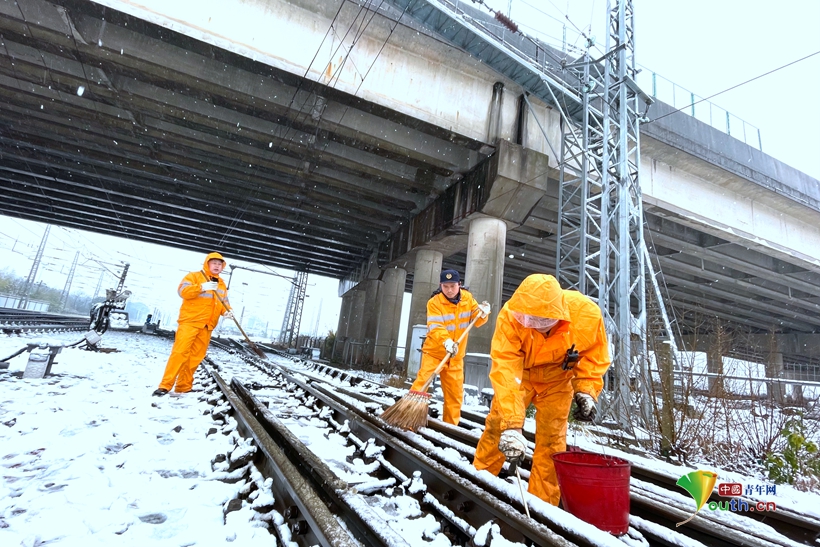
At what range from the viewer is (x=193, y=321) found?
5906 millimetres

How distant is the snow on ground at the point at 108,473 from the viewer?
1956mm

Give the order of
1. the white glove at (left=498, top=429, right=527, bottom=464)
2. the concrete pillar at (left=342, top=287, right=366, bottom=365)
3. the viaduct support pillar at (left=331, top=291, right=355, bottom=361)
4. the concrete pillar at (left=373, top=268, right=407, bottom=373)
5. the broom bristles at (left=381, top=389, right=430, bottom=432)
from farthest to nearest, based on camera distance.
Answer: the viaduct support pillar at (left=331, top=291, right=355, bottom=361) < the concrete pillar at (left=342, top=287, right=366, bottom=365) < the concrete pillar at (left=373, top=268, right=407, bottom=373) < the broom bristles at (left=381, top=389, right=430, bottom=432) < the white glove at (left=498, top=429, right=527, bottom=464)

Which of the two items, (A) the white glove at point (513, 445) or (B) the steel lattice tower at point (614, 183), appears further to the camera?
(B) the steel lattice tower at point (614, 183)

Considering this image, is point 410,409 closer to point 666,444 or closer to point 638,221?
point 666,444

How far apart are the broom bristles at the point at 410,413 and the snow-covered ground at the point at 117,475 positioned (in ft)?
4.85

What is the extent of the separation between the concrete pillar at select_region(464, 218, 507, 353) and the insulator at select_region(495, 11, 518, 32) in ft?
15.6

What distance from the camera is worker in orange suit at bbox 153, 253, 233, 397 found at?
566 centimetres

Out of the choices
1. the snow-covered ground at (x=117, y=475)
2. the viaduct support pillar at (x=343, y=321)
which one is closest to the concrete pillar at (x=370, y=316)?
the viaduct support pillar at (x=343, y=321)

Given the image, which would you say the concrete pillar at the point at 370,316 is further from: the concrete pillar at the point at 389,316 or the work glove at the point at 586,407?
the work glove at the point at 586,407

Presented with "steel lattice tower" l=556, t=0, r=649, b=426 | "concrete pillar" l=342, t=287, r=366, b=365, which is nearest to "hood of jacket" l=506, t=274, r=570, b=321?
"steel lattice tower" l=556, t=0, r=649, b=426

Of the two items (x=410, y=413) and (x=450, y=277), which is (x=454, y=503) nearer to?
(x=410, y=413)

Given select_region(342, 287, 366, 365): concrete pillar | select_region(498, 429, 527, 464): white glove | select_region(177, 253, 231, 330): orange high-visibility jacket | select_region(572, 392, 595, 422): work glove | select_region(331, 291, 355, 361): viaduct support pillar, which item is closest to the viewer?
select_region(498, 429, 527, 464): white glove

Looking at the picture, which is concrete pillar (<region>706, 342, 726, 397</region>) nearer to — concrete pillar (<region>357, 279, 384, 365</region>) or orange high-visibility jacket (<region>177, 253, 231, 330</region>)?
orange high-visibility jacket (<region>177, 253, 231, 330</region>)

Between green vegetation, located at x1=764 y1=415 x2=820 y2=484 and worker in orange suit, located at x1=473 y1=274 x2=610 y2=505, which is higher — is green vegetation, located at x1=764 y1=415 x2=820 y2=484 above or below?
below
